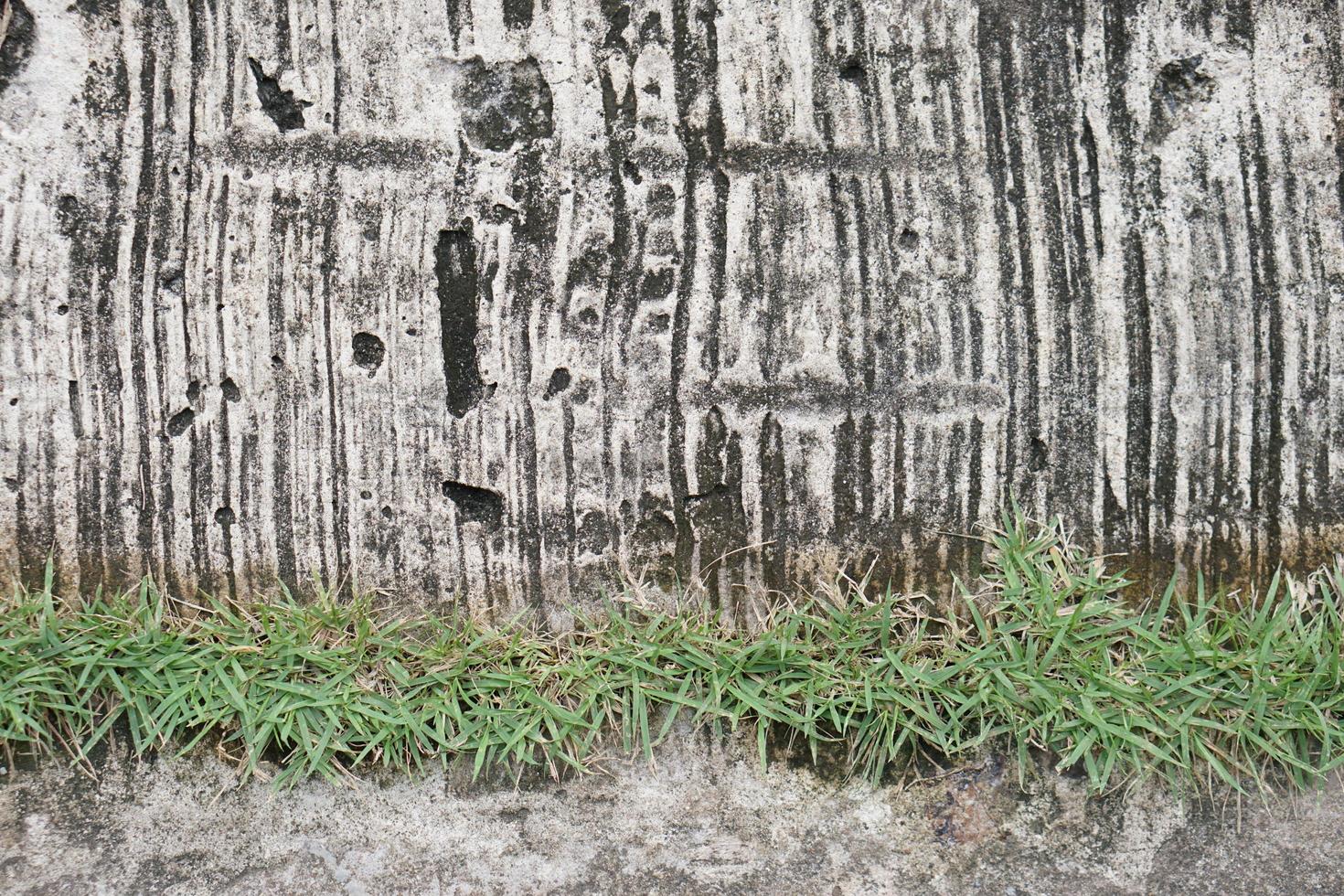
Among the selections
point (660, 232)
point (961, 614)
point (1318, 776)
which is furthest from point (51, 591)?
point (1318, 776)

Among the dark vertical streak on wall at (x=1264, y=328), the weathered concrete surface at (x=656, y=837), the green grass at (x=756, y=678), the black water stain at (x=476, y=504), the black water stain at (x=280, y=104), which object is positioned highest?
the black water stain at (x=280, y=104)

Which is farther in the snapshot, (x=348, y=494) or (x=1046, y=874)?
(x=348, y=494)

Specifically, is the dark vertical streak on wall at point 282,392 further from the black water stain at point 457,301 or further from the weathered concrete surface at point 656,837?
the weathered concrete surface at point 656,837

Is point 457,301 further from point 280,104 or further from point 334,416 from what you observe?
point 280,104

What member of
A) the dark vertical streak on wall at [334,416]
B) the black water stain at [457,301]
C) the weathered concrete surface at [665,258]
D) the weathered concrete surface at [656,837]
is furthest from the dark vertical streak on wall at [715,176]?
the weathered concrete surface at [656,837]

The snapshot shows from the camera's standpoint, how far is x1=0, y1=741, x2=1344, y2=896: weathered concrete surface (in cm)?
177

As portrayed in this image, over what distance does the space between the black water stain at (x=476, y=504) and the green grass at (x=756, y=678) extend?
22 centimetres

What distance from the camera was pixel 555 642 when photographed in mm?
1937

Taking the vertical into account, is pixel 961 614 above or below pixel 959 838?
above

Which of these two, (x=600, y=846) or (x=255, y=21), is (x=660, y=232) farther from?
(x=600, y=846)

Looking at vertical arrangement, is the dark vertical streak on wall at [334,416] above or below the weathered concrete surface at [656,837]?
above

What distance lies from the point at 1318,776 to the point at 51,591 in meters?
2.50

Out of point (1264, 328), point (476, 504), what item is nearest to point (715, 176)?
point (476, 504)

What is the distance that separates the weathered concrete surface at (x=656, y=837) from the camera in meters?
1.77
